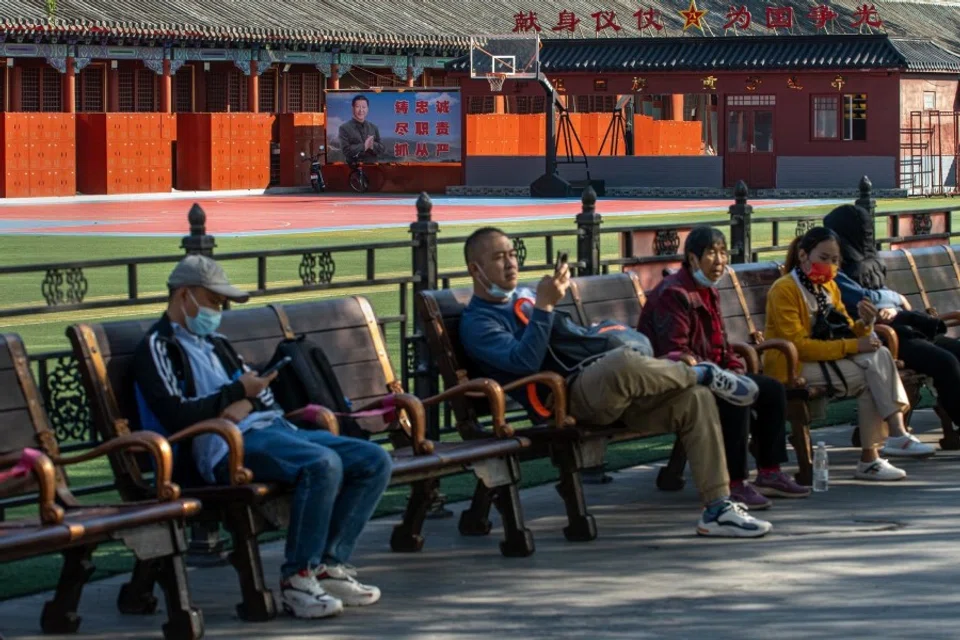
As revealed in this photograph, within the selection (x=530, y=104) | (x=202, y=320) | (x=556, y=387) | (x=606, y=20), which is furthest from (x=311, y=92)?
(x=202, y=320)

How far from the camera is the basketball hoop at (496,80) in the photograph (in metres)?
52.7

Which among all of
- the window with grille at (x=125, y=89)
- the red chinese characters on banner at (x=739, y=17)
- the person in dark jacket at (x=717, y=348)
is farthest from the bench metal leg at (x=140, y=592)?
the red chinese characters on banner at (x=739, y=17)

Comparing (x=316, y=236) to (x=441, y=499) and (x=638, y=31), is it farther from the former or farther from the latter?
(x=638, y=31)

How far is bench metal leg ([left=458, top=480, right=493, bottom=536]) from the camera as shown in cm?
817

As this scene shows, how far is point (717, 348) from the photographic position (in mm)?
8812

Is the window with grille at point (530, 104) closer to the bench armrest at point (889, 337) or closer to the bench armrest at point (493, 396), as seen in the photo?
the bench armrest at point (889, 337)

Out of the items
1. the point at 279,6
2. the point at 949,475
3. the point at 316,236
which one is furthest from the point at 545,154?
the point at 949,475

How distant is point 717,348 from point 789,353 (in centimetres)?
62

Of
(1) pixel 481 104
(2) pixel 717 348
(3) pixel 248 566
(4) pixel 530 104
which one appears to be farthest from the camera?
(4) pixel 530 104

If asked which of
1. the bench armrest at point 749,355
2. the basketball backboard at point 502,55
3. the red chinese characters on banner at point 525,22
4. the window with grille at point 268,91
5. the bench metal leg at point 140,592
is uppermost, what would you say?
the red chinese characters on banner at point 525,22

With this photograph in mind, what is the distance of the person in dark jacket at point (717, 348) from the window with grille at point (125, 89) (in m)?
44.4

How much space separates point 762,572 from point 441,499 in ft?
6.10

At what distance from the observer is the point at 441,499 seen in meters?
8.71

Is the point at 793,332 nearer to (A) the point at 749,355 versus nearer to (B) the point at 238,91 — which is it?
(A) the point at 749,355
